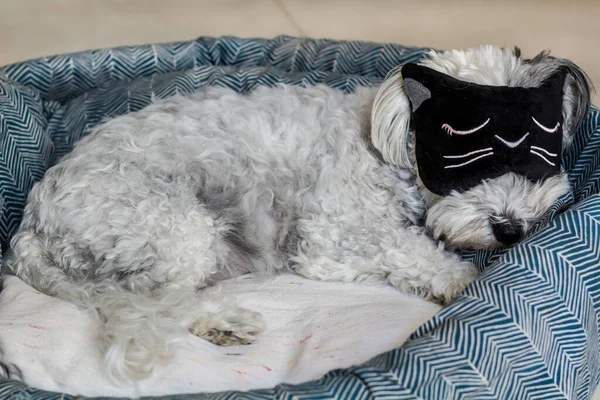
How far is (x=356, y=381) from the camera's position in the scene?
214 centimetres

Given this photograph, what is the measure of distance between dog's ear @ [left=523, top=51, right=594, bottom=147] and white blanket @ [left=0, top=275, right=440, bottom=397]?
1.02 metres

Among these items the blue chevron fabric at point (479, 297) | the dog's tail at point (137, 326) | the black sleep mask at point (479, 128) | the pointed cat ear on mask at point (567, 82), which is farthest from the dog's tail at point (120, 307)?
the pointed cat ear on mask at point (567, 82)

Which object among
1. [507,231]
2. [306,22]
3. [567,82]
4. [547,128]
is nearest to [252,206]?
[507,231]

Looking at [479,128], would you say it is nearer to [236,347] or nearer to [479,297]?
[479,297]

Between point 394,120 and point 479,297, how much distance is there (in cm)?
82

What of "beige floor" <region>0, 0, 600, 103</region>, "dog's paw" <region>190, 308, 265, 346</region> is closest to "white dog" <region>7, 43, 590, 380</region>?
"dog's paw" <region>190, 308, 265, 346</region>

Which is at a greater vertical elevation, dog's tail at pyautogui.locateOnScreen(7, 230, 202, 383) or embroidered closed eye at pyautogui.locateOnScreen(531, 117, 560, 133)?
embroidered closed eye at pyautogui.locateOnScreen(531, 117, 560, 133)

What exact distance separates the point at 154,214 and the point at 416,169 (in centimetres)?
109

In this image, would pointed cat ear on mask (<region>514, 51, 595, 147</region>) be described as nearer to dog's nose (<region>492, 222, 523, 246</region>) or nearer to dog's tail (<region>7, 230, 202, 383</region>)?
dog's nose (<region>492, 222, 523, 246</region>)

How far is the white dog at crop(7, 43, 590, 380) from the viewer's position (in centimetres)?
269

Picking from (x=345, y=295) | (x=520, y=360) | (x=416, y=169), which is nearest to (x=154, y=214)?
(x=345, y=295)

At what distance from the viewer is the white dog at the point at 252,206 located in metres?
2.69

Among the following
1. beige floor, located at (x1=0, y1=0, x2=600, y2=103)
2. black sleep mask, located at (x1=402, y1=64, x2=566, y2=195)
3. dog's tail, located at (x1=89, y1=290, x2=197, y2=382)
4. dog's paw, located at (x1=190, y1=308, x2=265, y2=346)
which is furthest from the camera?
beige floor, located at (x1=0, y1=0, x2=600, y2=103)

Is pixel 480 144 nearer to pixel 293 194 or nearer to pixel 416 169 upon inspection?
pixel 416 169
